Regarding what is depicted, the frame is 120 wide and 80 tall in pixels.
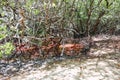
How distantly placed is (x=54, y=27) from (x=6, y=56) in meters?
1.29

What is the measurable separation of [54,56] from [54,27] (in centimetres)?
67

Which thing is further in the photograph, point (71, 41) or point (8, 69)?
point (71, 41)

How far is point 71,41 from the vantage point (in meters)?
7.62

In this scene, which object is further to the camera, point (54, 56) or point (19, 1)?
point (54, 56)

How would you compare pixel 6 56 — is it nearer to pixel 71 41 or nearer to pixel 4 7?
pixel 4 7

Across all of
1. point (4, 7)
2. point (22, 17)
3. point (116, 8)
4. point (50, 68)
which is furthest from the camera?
point (116, 8)

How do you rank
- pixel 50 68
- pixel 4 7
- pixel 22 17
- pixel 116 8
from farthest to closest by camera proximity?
pixel 116 8 → pixel 4 7 → pixel 22 17 → pixel 50 68

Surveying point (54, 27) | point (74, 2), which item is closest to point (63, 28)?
point (54, 27)

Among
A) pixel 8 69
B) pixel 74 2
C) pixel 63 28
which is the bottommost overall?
pixel 8 69

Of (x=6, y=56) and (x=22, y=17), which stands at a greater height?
(x=22, y=17)

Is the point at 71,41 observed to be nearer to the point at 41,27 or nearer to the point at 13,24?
the point at 41,27

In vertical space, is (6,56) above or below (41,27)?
below

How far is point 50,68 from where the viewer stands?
18.2 feet

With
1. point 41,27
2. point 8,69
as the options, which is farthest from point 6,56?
point 41,27
